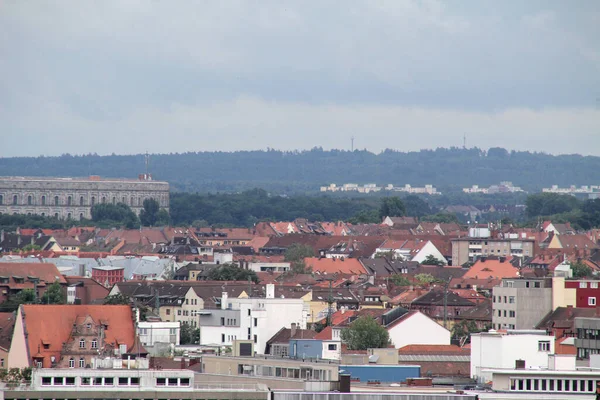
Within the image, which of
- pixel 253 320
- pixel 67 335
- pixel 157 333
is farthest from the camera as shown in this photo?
pixel 253 320

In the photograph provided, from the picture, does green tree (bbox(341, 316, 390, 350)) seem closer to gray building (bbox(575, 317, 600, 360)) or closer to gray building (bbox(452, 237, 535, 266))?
gray building (bbox(575, 317, 600, 360))

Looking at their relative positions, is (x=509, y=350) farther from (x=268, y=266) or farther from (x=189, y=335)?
(x=268, y=266)

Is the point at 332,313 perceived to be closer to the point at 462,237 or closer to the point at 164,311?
the point at 164,311

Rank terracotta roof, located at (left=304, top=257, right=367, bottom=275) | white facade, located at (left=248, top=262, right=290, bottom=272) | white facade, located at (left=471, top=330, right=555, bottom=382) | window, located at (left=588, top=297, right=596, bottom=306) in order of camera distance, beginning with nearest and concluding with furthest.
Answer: white facade, located at (left=471, top=330, right=555, bottom=382), window, located at (left=588, top=297, right=596, bottom=306), terracotta roof, located at (left=304, top=257, right=367, bottom=275), white facade, located at (left=248, top=262, right=290, bottom=272)

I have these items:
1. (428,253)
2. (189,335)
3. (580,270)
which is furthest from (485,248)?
(189,335)

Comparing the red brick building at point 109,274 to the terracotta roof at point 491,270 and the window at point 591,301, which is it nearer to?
the terracotta roof at point 491,270

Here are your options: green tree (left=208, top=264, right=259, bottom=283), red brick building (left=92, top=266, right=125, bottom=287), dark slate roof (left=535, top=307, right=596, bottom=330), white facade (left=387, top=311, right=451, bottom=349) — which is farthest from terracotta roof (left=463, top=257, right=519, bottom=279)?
white facade (left=387, top=311, right=451, bottom=349)
